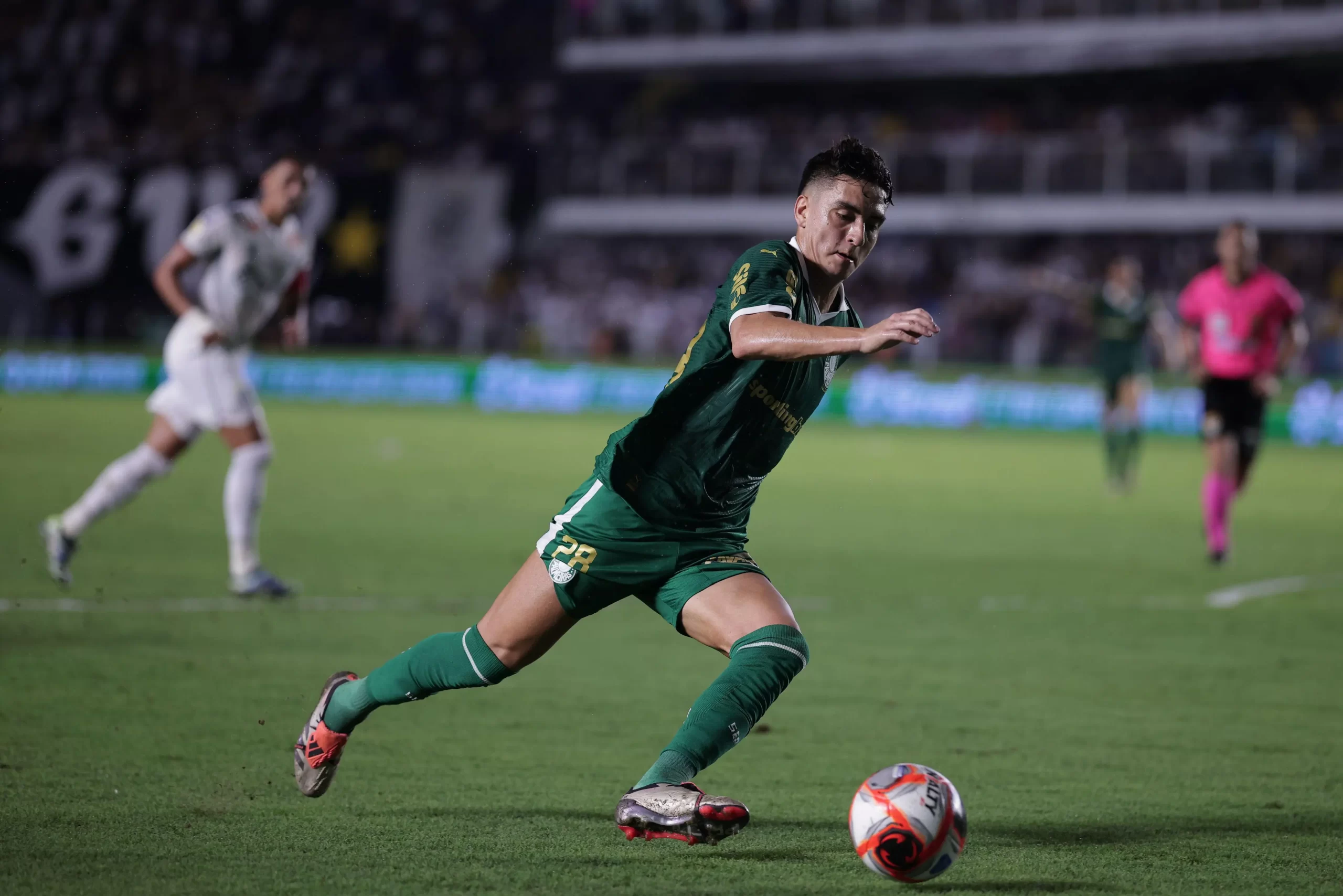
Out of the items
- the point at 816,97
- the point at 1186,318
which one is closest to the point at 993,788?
the point at 1186,318

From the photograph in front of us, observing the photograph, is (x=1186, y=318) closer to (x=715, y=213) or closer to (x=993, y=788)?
(x=993, y=788)

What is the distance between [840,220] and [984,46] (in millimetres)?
35977

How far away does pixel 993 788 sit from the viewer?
19.0 feet

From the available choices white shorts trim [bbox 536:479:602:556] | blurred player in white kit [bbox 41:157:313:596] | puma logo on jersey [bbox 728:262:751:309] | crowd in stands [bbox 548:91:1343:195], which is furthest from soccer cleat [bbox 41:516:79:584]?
crowd in stands [bbox 548:91:1343:195]

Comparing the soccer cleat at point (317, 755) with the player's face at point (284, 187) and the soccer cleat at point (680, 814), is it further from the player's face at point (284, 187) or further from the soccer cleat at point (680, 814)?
the player's face at point (284, 187)

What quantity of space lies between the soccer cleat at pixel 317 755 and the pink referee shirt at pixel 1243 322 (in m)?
9.38

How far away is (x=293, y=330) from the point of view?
10.2 meters

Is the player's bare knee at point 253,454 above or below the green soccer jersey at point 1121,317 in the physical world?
above

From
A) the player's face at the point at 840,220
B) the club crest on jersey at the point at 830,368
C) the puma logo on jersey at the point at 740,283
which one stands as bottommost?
the club crest on jersey at the point at 830,368

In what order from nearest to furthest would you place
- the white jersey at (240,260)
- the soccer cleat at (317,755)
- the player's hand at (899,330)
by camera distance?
1. the player's hand at (899,330)
2. the soccer cleat at (317,755)
3. the white jersey at (240,260)

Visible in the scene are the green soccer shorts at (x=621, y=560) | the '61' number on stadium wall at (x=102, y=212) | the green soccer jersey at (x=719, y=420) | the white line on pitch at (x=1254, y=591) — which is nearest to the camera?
the green soccer jersey at (x=719, y=420)

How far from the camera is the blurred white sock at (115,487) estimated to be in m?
9.65

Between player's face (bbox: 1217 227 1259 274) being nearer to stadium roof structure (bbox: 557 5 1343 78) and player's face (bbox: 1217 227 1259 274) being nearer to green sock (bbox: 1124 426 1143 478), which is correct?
green sock (bbox: 1124 426 1143 478)

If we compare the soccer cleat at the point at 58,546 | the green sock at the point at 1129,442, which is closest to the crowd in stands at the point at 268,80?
the green sock at the point at 1129,442
